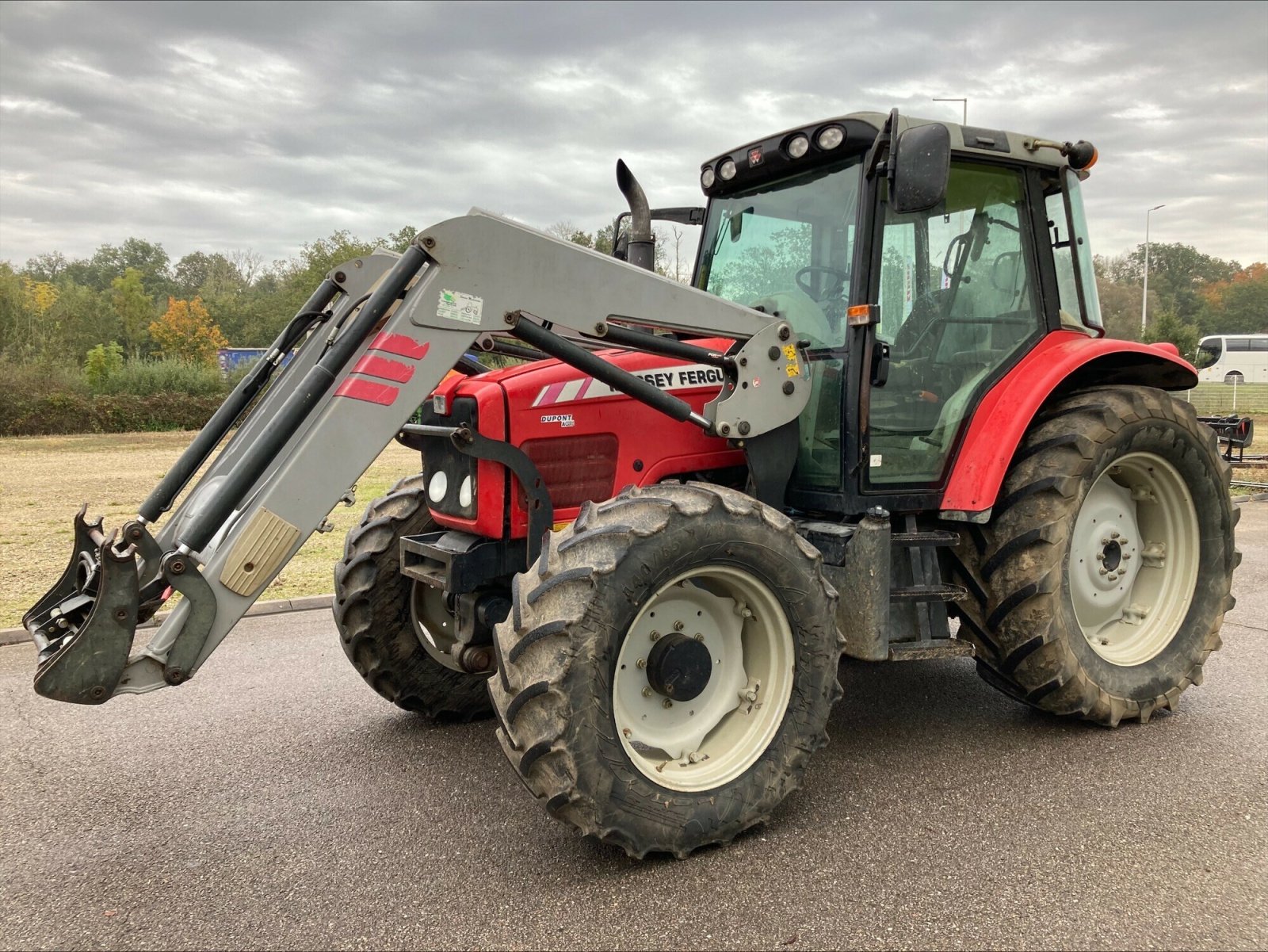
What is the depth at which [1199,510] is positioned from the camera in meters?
4.64

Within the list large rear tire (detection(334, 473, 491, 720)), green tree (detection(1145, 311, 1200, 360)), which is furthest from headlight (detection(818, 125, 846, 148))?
green tree (detection(1145, 311, 1200, 360))

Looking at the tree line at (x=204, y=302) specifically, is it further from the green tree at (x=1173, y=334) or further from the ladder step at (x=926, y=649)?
the ladder step at (x=926, y=649)

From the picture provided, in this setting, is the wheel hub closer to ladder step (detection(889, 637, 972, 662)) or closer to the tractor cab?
ladder step (detection(889, 637, 972, 662))

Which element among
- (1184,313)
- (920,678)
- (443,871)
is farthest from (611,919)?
(1184,313)

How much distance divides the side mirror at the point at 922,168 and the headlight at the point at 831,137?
1.62 ft

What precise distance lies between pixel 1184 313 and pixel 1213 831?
7240 cm

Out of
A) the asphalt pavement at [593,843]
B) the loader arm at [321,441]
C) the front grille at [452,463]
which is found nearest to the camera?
the asphalt pavement at [593,843]

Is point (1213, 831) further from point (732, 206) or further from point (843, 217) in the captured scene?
point (732, 206)

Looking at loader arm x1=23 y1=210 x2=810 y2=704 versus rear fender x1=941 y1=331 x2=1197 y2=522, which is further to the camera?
rear fender x1=941 y1=331 x2=1197 y2=522

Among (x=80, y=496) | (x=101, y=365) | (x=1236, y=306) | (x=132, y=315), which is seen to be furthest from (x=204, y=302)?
(x=1236, y=306)

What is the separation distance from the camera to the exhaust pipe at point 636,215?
4.18 meters

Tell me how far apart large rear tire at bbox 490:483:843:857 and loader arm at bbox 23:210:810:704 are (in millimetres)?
623

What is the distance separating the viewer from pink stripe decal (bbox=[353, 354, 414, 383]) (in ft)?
10.0

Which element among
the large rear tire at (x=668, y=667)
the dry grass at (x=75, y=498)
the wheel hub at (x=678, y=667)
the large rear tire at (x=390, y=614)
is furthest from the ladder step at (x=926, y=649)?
the dry grass at (x=75, y=498)
